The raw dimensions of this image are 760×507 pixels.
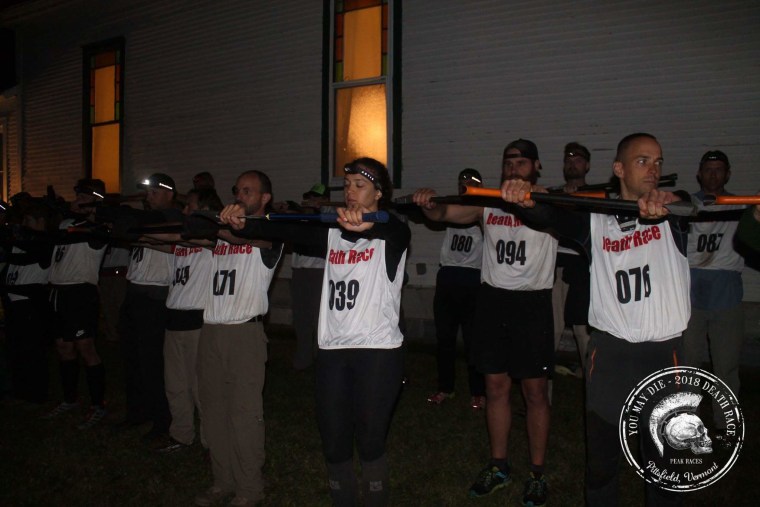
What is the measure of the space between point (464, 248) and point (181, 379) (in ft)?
11.7

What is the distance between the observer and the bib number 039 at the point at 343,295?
3811 millimetres

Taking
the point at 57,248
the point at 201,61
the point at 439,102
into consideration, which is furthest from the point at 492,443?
the point at 201,61

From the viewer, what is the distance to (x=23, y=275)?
284 inches

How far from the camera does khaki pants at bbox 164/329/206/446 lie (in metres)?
5.60

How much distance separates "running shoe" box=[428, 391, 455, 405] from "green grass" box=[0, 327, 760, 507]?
0.09 m

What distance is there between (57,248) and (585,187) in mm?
5862

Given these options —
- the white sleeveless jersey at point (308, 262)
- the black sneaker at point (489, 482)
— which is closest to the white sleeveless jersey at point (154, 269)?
the white sleeveless jersey at point (308, 262)

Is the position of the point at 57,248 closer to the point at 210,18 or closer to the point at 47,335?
the point at 47,335

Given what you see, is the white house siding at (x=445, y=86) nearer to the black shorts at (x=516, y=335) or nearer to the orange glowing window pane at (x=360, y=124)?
the orange glowing window pane at (x=360, y=124)

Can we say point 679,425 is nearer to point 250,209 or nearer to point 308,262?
point 250,209

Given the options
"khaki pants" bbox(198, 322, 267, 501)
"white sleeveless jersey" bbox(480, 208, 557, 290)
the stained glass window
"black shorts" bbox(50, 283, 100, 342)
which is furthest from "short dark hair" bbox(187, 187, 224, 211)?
the stained glass window

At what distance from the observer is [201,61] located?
42.7ft

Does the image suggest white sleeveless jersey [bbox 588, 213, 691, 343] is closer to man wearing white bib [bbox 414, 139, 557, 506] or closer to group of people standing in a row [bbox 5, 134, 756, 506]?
group of people standing in a row [bbox 5, 134, 756, 506]

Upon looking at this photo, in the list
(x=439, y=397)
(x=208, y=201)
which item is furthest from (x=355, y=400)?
(x=439, y=397)
